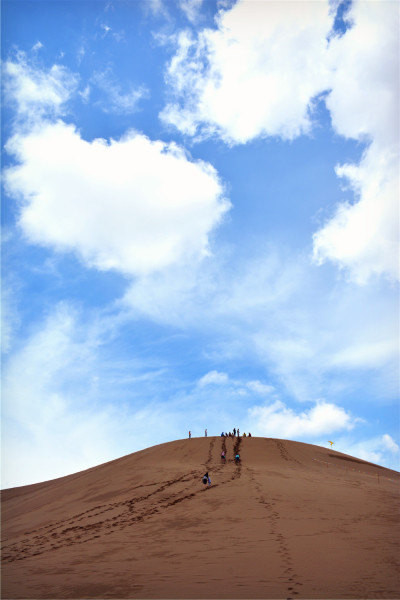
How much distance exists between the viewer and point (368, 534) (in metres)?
11.4

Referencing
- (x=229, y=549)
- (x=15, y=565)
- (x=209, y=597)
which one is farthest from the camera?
(x=15, y=565)

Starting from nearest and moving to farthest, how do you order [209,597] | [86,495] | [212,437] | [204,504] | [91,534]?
[209,597] < [91,534] < [204,504] < [86,495] < [212,437]

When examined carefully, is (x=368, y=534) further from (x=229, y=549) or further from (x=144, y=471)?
(x=144, y=471)

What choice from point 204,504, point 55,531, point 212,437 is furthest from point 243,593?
point 212,437

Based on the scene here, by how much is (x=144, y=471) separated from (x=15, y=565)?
14.3 metres

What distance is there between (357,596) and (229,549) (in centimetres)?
449

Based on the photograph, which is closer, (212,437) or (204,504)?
(204,504)

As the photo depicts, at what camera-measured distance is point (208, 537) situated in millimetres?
12336

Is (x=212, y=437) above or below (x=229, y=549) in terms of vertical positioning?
above

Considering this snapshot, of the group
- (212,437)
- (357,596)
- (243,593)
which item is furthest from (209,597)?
(212,437)

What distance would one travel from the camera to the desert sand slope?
26.9ft

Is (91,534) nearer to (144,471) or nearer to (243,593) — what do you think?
(243,593)

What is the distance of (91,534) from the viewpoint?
49.0ft

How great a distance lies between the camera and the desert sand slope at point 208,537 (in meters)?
8.19
